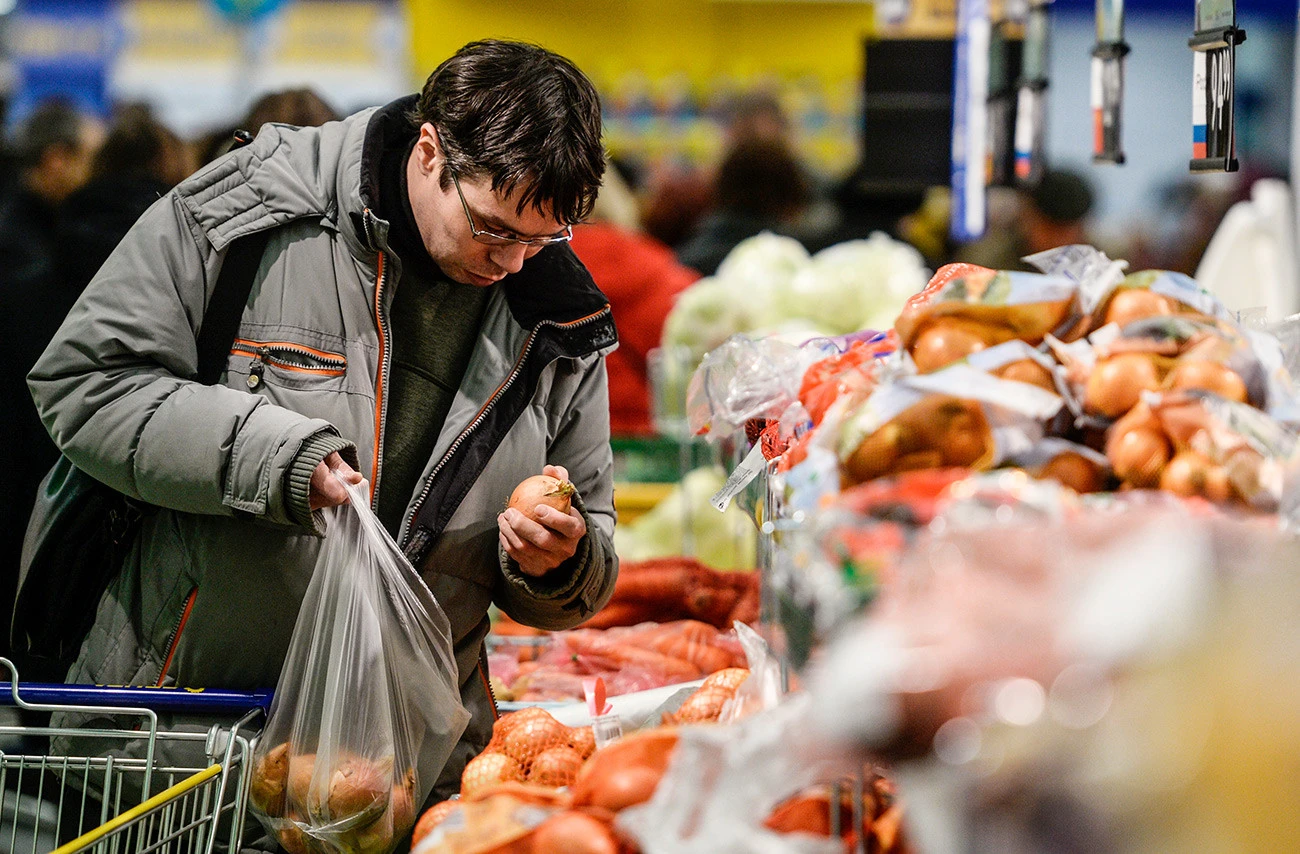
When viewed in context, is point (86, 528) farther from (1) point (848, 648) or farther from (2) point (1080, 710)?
(2) point (1080, 710)

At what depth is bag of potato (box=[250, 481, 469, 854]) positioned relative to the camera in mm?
1521

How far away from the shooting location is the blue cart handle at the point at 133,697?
1.56m

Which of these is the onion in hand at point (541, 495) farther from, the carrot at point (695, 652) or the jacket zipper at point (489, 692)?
the carrot at point (695, 652)

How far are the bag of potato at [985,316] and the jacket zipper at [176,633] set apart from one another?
1.01 meters

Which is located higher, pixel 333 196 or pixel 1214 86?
pixel 1214 86

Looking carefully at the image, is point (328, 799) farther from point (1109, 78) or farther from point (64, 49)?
point (64, 49)

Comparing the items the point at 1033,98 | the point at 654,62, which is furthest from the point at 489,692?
→ the point at 654,62

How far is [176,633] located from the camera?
5.63 ft

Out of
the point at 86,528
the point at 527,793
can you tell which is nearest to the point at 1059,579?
the point at 527,793

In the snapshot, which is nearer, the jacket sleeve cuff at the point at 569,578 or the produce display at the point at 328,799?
the produce display at the point at 328,799

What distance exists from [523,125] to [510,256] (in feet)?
0.60

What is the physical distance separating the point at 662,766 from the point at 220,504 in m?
0.78

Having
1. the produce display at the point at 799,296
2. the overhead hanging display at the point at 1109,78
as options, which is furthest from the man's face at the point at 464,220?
the produce display at the point at 799,296

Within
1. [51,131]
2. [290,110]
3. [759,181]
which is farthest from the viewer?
[759,181]
